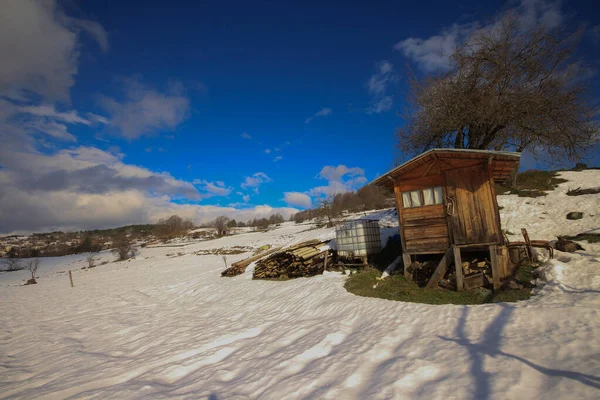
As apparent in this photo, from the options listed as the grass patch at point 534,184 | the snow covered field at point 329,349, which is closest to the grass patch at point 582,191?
the grass patch at point 534,184

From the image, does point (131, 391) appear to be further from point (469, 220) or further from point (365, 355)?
point (469, 220)

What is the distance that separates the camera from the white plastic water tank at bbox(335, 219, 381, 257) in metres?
14.0

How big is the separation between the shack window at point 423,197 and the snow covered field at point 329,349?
3893 millimetres

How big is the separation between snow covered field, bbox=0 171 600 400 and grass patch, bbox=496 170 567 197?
32.4 ft

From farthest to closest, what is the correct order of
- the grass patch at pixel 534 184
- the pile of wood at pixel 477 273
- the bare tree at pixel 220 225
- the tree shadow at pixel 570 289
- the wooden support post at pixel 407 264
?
the bare tree at pixel 220 225 < the grass patch at pixel 534 184 < the wooden support post at pixel 407 264 < the pile of wood at pixel 477 273 < the tree shadow at pixel 570 289

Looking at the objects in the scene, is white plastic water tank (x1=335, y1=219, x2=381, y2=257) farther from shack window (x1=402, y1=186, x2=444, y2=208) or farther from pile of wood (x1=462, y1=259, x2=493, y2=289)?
pile of wood (x1=462, y1=259, x2=493, y2=289)

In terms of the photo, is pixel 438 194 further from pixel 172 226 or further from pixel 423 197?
pixel 172 226

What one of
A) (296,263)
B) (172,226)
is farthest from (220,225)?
(296,263)

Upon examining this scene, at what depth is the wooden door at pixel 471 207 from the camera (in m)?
9.72

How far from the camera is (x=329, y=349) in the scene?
640cm

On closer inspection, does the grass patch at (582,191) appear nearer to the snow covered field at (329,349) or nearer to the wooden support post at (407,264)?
the snow covered field at (329,349)

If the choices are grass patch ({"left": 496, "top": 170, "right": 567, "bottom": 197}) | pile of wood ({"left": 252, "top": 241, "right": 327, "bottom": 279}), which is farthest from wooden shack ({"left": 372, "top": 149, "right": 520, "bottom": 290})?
grass patch ({"left": 496, "top": 170, "right": 567, "bottom": 197})

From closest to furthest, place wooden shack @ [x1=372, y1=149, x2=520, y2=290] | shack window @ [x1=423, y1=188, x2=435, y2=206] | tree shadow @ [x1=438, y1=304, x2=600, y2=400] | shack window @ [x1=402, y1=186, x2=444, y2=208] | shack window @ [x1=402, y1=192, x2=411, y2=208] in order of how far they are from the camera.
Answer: tree shadow @ [x1=438, y1=304, x2=600, y2=400], wooden shack @ [x1=372, y1=149, x2=520, y2=290], shack window @ [x1=402, y1=186, x2=444, y2=208], shack window @ [x1=423, y1=188, x2=435, y2=206], shack window @ [x1=402, y1=192, x2=411, y2=208]

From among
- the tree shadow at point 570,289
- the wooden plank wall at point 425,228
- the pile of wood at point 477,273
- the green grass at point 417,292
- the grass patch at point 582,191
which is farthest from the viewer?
the grass patch at point 582,191
